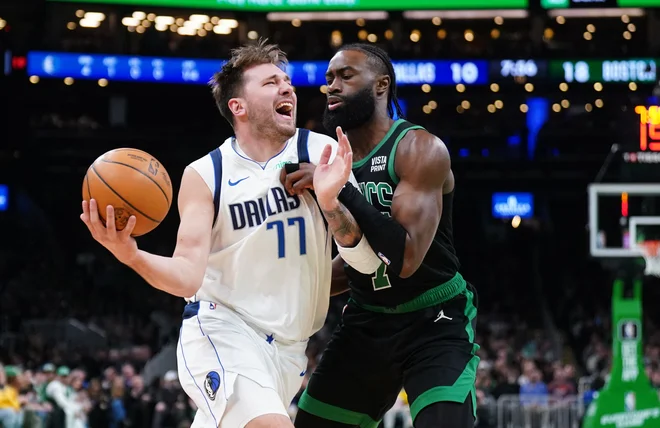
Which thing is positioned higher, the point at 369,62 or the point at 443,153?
the point at 369,62

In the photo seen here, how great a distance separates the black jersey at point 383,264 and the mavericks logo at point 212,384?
3.29ft

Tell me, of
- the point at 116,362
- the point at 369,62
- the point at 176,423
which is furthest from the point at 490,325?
the point at 369,62

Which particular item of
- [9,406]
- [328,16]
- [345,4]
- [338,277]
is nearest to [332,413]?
[338,277]

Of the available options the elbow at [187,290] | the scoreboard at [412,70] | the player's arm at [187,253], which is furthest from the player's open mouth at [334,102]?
the scoreboard at [412,70]

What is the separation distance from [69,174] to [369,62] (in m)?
22.4

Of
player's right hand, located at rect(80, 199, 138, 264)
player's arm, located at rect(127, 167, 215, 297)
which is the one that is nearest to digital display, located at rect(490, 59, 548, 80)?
player's arm, located at rect(127, 167, 215, 297)

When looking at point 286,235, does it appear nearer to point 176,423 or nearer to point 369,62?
point 369,62

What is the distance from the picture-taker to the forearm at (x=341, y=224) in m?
4.91

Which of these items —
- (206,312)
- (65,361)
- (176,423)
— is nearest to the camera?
(206,312)

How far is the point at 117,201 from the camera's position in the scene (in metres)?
4.45

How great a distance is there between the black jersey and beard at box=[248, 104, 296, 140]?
1.51ft

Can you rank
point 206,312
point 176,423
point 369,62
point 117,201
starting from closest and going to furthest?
point 117,201
point 206,312
point 369,62
point 176,423

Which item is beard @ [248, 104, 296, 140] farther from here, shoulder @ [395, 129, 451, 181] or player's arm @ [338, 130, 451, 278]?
shoulder @ [395, 129, 451, 181]

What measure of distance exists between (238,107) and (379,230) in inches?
38.5
